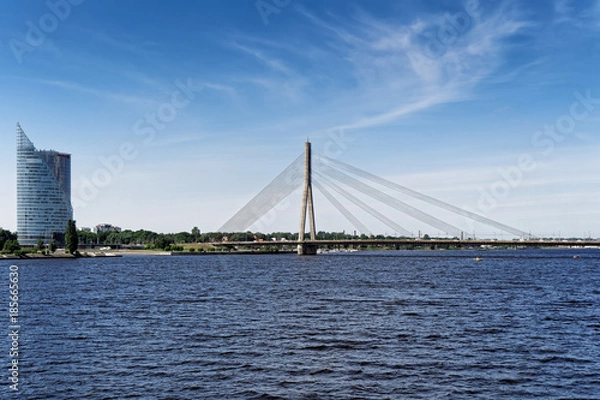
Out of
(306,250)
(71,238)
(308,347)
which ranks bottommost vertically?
(308,347)

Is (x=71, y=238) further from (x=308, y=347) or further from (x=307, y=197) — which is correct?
(x=308, y=347)

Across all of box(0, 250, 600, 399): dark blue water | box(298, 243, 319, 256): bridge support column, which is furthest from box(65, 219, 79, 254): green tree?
box(0, 250, 600, 399): dark blue water

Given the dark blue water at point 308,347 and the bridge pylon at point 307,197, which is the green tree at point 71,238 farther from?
the dark blue water at point 308,347

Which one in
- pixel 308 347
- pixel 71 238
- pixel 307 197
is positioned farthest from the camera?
pixel 71 238

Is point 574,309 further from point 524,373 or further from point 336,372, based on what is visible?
point 336,372

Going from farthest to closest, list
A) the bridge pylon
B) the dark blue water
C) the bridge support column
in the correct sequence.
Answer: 1. the bridge support column
2. the bridge pylon
3. the dark blue water

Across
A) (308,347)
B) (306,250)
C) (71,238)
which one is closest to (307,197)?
(306,250)

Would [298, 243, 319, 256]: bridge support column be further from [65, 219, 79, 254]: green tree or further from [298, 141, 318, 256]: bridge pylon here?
[65, 219, 79, 254]: green tree

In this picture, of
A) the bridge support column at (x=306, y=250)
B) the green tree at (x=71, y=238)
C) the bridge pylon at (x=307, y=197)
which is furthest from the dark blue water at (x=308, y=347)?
the green tree at (x=71, y=238)

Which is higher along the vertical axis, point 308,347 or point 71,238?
point 71,238

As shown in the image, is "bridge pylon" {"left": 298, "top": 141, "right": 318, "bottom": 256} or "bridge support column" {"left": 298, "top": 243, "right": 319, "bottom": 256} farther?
"bridge support column" {"left": 298, "top": 243, "right": 319, "bottom": 256}

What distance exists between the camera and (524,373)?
21.2 metres

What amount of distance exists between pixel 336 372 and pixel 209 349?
6.82 metres

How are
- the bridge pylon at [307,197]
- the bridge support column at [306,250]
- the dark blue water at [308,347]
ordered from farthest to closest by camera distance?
the bridge support column at [306,250], the bridge pylon at [307,197], the dark blue water at [308,347]
